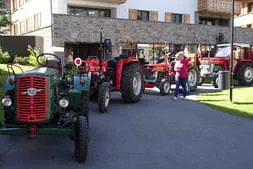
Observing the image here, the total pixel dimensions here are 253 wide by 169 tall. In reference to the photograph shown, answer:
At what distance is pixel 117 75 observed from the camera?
431 inches

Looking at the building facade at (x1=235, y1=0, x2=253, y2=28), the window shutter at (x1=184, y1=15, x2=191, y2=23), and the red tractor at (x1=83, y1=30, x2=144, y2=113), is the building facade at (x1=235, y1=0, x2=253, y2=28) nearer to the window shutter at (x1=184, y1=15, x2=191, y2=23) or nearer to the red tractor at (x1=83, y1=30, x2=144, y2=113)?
the window shutter at (x1=184, y1=15, x2=191, y2=23)

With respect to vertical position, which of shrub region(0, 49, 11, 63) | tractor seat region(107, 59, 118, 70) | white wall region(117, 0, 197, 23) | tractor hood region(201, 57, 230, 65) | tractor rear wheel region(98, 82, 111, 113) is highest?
white wall region(117, 0, 197, 23)

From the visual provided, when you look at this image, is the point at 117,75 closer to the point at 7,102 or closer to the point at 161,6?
the point at 7,102

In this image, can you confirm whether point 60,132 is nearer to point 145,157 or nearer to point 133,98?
point 145,157

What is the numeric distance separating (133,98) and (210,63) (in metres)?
7.15

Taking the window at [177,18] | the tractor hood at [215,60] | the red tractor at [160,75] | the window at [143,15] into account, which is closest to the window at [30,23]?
the window at [143,15]

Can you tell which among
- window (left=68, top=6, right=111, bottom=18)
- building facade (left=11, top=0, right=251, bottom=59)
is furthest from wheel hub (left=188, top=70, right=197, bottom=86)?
window (left=68, top=6, right=111, bottom=18)

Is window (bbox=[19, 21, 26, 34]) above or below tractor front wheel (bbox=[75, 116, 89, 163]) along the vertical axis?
above

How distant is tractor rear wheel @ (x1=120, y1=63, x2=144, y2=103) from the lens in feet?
35.8

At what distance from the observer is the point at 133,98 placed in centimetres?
1123

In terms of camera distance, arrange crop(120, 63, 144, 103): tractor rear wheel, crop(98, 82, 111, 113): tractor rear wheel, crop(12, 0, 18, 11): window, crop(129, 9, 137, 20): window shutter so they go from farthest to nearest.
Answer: crop(12, 0, 18, 11): window → crop(129, 9, 137, 20): window shutter → crop(120, 63, 144, 103): tractor rear wheel → crop(98, 82, 111, 113): tractor rear wheel

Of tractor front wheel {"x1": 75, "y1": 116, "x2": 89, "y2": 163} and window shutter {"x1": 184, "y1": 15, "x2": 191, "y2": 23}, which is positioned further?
window shutter {"x1": 184, "y1": 15, "x2": 191, "y2": 23}

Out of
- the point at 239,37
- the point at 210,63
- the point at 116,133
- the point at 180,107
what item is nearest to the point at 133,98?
the point at 180,107

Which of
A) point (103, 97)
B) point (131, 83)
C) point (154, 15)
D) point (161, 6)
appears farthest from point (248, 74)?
point (161, 6)
